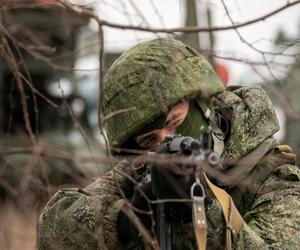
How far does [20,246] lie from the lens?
27.6 ft

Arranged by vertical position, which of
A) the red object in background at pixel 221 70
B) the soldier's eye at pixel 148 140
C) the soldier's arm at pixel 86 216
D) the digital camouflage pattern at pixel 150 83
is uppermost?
the digital camouflage pattern at pixel 150 83

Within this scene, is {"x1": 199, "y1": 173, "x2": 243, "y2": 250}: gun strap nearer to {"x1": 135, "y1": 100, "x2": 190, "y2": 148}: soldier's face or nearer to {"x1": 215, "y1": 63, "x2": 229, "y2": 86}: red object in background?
{"x1": 135, "y1": 100, "x2": 190, "y2": 148}: soldier's face

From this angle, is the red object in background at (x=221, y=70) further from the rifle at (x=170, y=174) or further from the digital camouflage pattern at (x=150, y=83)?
the rifle at (x=170, y=174)

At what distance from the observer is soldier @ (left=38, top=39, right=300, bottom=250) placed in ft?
11.7

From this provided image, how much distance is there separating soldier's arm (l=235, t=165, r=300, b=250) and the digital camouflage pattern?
0.39 m

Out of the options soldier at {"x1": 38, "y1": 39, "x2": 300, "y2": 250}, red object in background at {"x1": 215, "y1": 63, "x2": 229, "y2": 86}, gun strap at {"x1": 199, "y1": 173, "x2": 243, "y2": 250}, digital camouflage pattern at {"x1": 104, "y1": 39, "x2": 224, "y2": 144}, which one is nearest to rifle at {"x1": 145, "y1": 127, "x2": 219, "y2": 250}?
soldier at {"x1": 38, "y1": 39, "x2": 300, "y2": 250}

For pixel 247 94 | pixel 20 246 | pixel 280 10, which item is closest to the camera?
pixel 280 10

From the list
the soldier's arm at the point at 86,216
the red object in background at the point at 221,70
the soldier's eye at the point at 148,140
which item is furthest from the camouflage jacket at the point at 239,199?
the red object in background at the point at 221,70

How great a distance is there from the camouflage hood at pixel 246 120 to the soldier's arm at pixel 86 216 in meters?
0.39

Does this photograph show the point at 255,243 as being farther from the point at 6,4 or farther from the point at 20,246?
the point at 20,246

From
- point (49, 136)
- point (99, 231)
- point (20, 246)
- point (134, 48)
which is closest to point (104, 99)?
point (134, 48)

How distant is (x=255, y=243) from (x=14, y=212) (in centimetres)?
689

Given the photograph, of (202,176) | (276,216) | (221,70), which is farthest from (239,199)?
(221,70)

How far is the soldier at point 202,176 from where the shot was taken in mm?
3557
